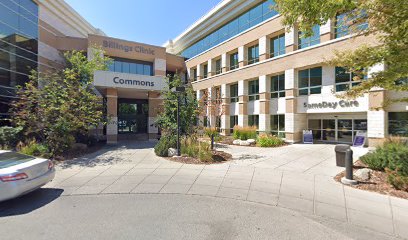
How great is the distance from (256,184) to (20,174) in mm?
6530

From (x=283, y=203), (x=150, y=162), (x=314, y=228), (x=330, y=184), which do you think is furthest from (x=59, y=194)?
(x=330, y=184)

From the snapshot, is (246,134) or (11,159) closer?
(11,159)

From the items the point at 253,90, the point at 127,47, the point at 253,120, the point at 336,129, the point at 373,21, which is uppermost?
the point at 127,47

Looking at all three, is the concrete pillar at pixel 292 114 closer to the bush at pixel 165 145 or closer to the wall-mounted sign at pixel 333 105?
the wall-mounted sign at pixel 333 105

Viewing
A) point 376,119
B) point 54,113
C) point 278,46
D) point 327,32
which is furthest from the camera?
point 278,46

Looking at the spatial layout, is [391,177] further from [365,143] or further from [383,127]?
[365,143]

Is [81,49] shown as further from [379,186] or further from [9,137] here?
[379,186]

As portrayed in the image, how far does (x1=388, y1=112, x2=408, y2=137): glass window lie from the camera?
42.9ft

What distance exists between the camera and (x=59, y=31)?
75.3ft

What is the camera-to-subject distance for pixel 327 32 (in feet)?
53.0

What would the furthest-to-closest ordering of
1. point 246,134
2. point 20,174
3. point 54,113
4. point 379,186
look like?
point 246,134 < point 54,113 < point 379,186 < point 20,174

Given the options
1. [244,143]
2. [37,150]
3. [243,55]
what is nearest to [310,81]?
[244,143]

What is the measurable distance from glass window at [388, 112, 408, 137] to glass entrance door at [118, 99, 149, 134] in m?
21.5

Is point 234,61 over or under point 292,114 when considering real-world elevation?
over
